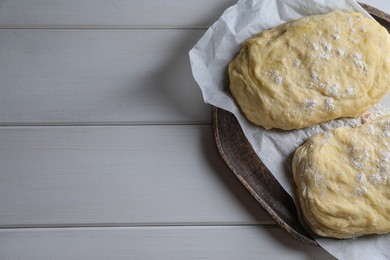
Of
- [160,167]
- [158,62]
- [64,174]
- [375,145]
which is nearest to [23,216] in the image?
[64,174]

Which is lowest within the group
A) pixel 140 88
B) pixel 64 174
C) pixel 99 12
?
pixel 64 174

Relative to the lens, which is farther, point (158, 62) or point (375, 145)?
point (158, 62)

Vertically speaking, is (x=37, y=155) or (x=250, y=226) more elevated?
(x=37, y=155)

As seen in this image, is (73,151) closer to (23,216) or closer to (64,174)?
(64,174)

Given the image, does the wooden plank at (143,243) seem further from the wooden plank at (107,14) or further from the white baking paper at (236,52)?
the wooden plank at (107,14)

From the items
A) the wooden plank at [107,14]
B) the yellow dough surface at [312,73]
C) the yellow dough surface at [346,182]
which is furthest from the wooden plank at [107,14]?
the yellow dough surface at [346,182]

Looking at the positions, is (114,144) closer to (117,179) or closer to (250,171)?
(117,179)

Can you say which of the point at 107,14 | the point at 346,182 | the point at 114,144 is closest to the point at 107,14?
the point at 107,14
